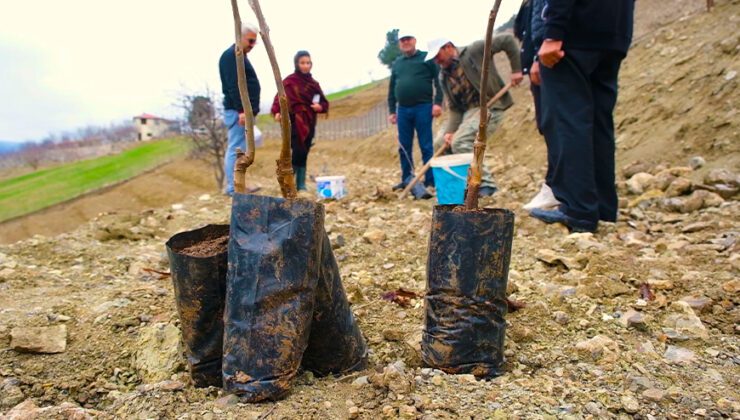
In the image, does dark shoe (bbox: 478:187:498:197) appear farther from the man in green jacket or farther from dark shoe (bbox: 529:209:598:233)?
dark shoe (bbox: 529:209:598:233)

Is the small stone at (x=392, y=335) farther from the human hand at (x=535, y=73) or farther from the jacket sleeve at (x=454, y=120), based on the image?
the jacket sleeve at (x=454, y=120)

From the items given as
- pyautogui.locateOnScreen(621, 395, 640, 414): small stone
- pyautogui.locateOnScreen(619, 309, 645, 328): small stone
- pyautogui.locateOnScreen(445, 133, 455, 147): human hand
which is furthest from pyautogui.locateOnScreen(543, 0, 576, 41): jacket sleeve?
pyautogui.locateOnScreen(621, 395, 640, 414): small stone

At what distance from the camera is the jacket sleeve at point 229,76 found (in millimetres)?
4473

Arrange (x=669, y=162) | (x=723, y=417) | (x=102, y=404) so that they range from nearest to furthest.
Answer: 1. (x=723, y=417)
2. (x=102, y=404)
3. (x=669, y=162)

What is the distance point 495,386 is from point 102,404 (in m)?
1.19

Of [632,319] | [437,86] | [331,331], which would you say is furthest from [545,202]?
[331,331]

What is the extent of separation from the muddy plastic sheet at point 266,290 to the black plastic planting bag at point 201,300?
101 millimetres

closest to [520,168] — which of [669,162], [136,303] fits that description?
[669,162]

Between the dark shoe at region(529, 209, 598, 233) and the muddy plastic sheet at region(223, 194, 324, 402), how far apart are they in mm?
2250

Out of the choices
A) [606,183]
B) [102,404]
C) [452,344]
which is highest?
[606,183]

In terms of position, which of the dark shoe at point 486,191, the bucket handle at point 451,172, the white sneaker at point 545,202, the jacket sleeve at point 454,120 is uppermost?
the jacket sleeve at point 454,120

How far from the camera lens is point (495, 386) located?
143 centimetres

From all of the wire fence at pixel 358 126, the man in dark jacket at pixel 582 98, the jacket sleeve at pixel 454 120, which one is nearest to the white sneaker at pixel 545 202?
the man in dark jacket at pixel 582 98

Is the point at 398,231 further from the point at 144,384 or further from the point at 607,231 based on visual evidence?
the point at 144,384
